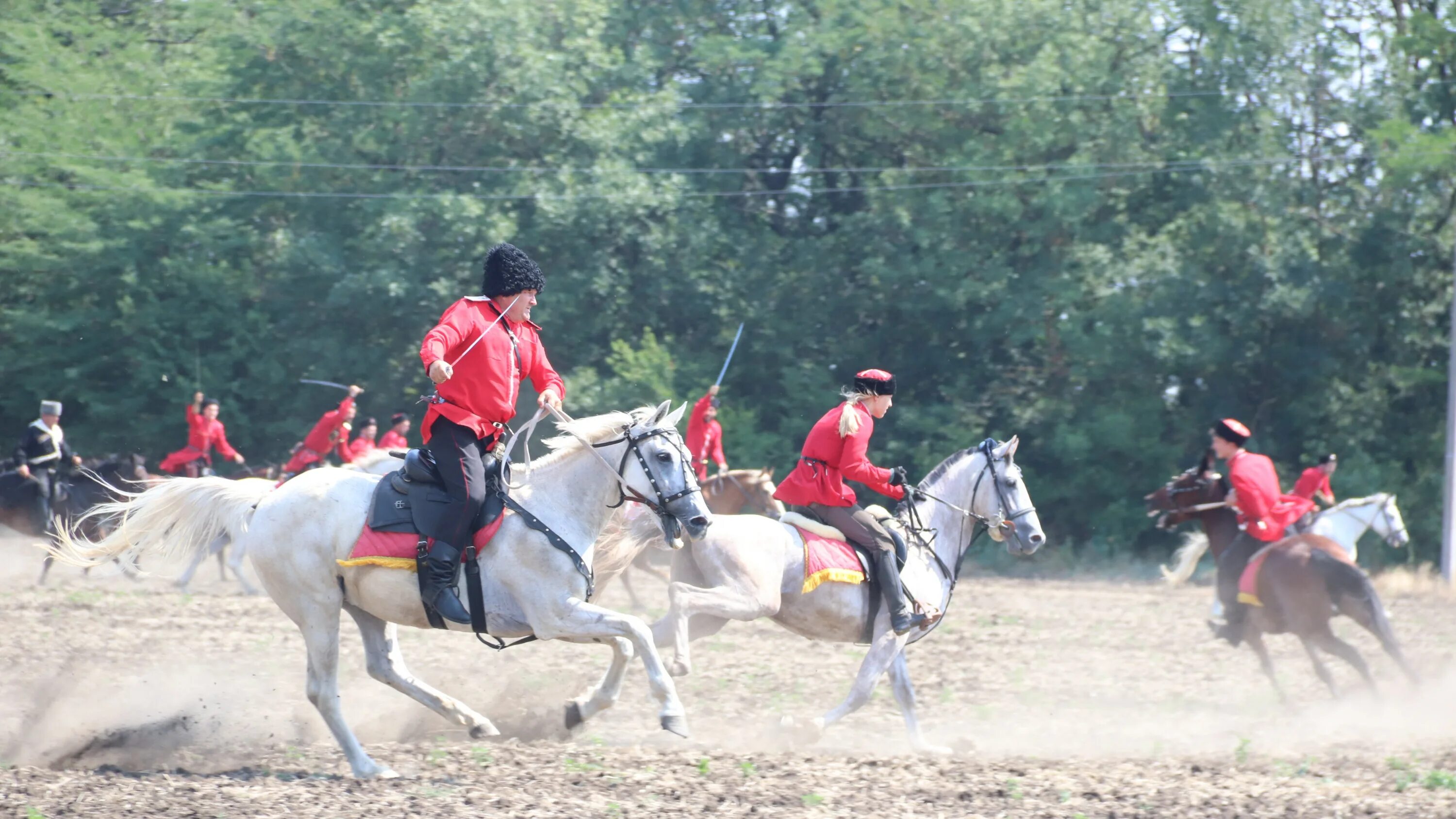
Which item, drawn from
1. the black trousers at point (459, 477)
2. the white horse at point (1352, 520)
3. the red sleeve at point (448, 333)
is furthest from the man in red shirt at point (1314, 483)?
the red sleeve at point (448, 333)

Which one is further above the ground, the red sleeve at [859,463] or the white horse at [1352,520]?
the red sleeve at [859,463]

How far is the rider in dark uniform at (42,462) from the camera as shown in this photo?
16.5m

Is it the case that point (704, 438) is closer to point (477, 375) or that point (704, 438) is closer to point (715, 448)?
point (715, 448)

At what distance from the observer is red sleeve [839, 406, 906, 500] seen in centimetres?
877

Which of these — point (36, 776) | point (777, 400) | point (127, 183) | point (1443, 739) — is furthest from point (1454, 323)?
point (127, 183)

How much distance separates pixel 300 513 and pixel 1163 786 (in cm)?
463

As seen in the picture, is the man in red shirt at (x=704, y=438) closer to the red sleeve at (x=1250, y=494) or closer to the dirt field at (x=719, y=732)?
the dirt field at (x=719, y=732)

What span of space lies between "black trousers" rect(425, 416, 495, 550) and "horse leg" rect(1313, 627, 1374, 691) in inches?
266

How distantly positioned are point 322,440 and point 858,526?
9696 millimetres

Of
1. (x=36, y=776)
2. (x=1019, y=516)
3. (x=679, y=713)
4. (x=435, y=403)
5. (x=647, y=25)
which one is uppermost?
(x=647, y=25)

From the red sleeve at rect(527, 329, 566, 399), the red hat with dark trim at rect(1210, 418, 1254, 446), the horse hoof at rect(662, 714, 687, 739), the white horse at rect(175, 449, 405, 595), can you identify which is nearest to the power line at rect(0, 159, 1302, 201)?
the white horse at rect(175, 449, 405, 595)

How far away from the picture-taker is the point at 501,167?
26.0 m

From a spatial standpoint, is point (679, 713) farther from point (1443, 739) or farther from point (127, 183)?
point (127, 183)

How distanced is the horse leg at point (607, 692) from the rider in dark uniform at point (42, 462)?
35.1 ft
